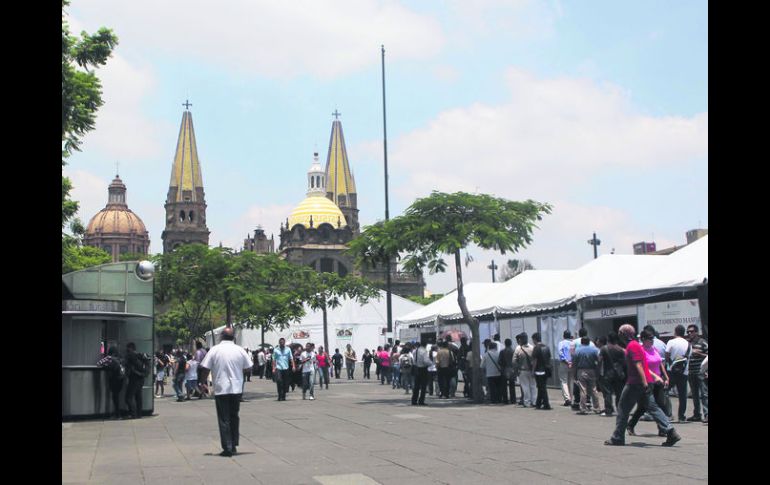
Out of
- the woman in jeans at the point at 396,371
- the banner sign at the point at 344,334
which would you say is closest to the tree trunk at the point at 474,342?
the woman in jeans at the point at 396,371

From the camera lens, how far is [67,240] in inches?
1125

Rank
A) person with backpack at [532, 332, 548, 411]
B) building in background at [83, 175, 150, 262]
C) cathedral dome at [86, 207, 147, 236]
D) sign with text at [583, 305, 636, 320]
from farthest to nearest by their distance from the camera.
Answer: cathedral dome at [86, 207, 147, 236], building in background at [83, 175, 150, 262], sign with text at [583, 305, 636, 320], person with backpack at [532, 332, 548, 411]

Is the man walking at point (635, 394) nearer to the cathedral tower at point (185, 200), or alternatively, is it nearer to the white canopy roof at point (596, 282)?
the white canopy roof at point (596, 282)

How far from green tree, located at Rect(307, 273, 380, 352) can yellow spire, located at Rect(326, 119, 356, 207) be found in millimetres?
82143

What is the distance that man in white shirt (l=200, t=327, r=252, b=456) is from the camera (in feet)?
37.6

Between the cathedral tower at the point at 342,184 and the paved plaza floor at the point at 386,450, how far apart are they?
119912 millimetres

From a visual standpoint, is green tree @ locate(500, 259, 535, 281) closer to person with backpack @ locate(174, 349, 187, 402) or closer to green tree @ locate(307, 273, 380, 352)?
green tree @ locate(307, 273, 380, 352)

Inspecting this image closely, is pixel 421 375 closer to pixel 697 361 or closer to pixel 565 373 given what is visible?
pixel 565 373

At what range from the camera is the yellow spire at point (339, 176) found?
13812cm

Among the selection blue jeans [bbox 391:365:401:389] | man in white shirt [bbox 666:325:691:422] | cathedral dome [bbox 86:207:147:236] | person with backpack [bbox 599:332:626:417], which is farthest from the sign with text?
cathedral dome [bbox 86:207:147:236]

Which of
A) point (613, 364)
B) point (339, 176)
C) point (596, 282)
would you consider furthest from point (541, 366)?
point (339, 176)
